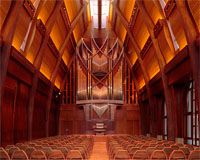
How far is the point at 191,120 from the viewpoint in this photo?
15.2 metres

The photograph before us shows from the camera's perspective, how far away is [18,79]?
48.8 ft

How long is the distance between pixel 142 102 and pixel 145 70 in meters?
5.55

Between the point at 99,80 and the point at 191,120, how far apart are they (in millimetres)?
10751

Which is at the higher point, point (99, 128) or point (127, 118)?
point (127, 118)

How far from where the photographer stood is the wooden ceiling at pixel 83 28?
46.8ft

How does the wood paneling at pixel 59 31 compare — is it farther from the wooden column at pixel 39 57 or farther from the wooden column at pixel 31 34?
the wooden column at pixel 31 34

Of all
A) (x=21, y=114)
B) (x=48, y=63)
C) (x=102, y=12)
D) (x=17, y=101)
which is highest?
(x=102, y=12)

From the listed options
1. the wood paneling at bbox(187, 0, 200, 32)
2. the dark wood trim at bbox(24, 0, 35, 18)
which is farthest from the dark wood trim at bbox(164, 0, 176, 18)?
the dark wood trim at bbox(24, 0, 35, 18)

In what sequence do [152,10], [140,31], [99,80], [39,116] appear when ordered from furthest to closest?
[99,80], [39,116], [140,31], [152,10]

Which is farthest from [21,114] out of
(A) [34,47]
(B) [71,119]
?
(B) [71,119]

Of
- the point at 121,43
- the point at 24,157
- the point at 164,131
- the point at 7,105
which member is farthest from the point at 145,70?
the point at 24,157

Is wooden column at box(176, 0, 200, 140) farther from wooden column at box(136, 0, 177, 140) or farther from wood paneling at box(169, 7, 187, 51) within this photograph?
wooden column at box(136, 0, 177, 140)

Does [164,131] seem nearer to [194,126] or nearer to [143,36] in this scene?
[194,126]

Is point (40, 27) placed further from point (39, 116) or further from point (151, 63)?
point (151, 63)
